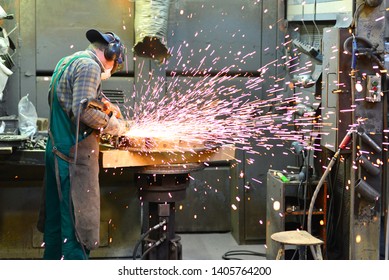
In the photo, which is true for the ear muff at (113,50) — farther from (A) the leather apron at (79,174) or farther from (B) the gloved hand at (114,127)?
(B) the gloved hand at (114,127)

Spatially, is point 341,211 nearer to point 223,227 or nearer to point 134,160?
point 223,227

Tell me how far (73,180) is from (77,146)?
0.16m

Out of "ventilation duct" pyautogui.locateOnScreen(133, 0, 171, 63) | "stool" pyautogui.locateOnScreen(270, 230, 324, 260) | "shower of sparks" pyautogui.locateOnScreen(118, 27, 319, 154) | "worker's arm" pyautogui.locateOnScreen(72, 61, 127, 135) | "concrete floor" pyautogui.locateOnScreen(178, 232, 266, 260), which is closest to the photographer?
"worker's arm" pyautogui.locateOnScreen(72, 61, 127, 135)

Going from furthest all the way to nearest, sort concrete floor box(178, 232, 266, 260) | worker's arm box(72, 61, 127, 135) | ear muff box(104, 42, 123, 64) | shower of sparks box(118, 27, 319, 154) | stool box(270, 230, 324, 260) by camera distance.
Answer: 1. shower of sparks box(118, 27, 319, 154)
2. concrete floor box(178, 232, 266, 260)
3. stool box(270, 230, 324, 260)
4. ear muff box(104, 42, 123, 64)
5. worker's arm box(72, 61, 127, 135)

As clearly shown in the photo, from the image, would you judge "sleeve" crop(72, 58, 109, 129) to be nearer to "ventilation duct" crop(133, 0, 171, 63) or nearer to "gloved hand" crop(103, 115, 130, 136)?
"gloved hand" crop(103, 115, 130, 136)

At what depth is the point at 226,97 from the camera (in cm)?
440

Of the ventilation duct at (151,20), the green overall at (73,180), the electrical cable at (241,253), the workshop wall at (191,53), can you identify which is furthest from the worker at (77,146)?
the electrical cable at (241,253)

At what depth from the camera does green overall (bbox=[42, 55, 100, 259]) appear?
113 inches

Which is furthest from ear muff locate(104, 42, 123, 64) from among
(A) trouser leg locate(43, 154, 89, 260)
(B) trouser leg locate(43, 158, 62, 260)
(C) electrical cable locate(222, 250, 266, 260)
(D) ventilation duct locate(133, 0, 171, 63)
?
(C) electrical cable locate(222, 250, 266, 260)

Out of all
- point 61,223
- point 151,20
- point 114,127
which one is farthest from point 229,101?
point 61,223

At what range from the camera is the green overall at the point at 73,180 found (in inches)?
113

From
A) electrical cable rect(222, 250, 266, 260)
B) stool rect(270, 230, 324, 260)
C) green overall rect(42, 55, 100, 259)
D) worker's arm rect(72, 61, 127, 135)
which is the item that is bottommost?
electrical cable rect(222, 250, 266, 260)

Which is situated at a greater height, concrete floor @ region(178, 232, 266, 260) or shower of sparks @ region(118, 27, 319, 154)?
shower of sparks @ region(118, 27, 319, 154)

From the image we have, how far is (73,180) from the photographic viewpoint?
9.37 ft
